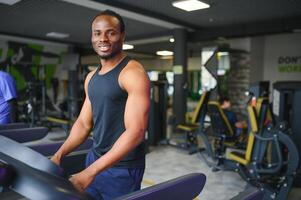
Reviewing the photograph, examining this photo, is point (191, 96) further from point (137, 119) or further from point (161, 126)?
point (137, 119)

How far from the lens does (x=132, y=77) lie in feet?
3.64

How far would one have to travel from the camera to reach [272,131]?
2.95 metres

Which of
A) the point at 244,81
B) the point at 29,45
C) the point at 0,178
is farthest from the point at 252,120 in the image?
the point at 29,45

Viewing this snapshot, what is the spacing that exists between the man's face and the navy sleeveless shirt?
82 millimetres

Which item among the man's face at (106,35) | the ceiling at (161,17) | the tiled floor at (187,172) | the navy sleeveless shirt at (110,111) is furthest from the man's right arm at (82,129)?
the ceiling at (161,17)

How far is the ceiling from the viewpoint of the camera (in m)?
4.93

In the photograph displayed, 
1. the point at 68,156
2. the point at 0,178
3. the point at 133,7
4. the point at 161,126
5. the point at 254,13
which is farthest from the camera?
the point at 161,126

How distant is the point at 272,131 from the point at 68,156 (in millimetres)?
2328

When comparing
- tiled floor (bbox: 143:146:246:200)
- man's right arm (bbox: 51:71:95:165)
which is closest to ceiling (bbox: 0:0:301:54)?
tiled floor (bbox: 143:146:246:200)

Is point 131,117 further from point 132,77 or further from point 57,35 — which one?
point 57,35

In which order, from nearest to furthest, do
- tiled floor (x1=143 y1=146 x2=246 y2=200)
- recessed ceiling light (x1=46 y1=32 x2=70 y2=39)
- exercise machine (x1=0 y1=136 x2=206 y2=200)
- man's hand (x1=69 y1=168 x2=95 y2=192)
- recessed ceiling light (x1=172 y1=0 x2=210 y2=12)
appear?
exercise machine (x1=0 y1=136 x2=206 y2=200), man's hand (x1=69 y1=168 x2=95 y2=192), tiled floor (x1=143 y1=146 x2=246 y2=200), recessed ceiling light (x1=172 y1=0 x2=210 y2=12), recessed ceiling light (x1=46 y1=32 x2=70 y2=39)

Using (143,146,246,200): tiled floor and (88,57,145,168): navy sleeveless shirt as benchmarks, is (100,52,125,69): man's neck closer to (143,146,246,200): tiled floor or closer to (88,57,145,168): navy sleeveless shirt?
(88,57,145,168): navy sleeveless shirt

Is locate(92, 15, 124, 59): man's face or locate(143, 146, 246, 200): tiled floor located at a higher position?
locate(92, 15, 124, 59): man's face

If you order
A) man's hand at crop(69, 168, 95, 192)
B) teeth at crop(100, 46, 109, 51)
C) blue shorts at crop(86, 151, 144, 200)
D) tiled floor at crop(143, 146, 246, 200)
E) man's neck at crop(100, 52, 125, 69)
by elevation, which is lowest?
tiled floor at crop(143, 146, 246, 200)
